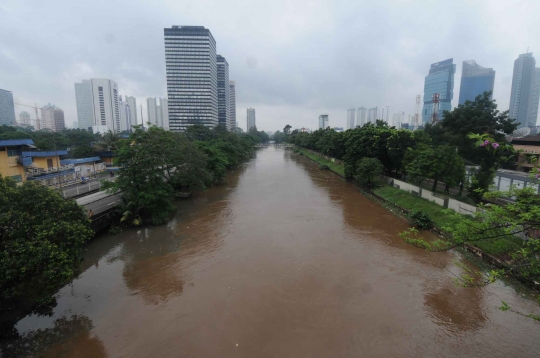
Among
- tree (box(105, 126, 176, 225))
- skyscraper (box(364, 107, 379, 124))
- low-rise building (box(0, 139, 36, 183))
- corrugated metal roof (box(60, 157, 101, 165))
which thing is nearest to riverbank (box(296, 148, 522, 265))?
tree (box(105, 126, 176, 225))

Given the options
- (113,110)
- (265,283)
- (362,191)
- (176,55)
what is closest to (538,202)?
(265,283)

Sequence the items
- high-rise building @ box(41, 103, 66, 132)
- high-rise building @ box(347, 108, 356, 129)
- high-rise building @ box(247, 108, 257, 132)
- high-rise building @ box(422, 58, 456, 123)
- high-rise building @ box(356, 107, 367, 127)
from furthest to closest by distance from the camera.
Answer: high-rise building @ box(247, 108, 257, 132) < high-rise building @ box(347, 108, 356, 129) < high-rise building @ box(356, 107, 367, 127) < high-rise building @ box(422, 58, 456, 123) < high-rise building @ box(41, 103, 66, 132)

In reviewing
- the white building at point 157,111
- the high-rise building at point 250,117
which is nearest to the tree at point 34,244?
the white building at point 157,111

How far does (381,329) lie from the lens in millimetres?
6625

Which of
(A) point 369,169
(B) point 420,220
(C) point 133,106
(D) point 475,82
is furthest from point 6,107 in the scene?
(D) point 475,82

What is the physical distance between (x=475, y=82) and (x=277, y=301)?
7739 cm

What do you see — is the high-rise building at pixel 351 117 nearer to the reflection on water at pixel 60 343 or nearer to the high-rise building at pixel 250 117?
the high-rise building at pixel 250 117

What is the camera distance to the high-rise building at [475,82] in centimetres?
6184

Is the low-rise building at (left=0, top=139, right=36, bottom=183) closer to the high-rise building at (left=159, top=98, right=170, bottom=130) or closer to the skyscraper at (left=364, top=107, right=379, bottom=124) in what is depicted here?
the high-rise building at (left=159, top=98, right=170, bottom=130)

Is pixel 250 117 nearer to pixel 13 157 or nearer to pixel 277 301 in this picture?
pixel 13 157

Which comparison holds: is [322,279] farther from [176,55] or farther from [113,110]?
[176,55]

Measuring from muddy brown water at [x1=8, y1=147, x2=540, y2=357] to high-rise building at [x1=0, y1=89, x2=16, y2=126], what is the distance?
56.5 metres

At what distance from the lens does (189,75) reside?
78750 millimetres

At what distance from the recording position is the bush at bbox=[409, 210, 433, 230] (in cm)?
1366
